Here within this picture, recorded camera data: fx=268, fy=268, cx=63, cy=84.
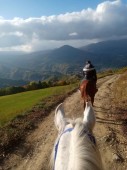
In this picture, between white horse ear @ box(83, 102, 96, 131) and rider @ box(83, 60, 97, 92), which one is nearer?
white horse ear @ box(83, 102, 96, 131)

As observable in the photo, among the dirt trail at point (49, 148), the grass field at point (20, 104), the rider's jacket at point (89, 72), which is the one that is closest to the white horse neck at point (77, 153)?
the dirt trail at point (49, 148)

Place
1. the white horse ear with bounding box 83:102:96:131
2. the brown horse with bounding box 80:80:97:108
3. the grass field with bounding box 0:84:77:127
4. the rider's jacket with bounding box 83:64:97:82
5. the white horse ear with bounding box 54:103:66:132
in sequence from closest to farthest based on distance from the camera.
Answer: the white horse ear with bounding box 83:102:96:131
the white horse ear with bounding box 54:103:66:132
the rider's jacket with bounding box 83:64:97:82
the brown horse with bounding box 80:80:97:108
the grass field with bounding box 0:84:77:127

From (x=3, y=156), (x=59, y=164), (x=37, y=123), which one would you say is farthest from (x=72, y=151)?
(x=37, y=123)

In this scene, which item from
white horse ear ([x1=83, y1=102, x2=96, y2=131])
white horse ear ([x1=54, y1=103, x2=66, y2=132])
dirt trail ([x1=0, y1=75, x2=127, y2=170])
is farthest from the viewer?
dirt trail ([x1=0, y1=75, x2=127, y2=170])

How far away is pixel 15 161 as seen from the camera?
970 cm

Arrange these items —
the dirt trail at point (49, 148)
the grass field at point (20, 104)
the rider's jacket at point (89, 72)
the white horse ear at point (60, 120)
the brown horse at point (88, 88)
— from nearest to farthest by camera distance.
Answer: the white horse ear at point (60, 120)
the dirt trail at point (49, 148)
the rider's jacket at point (89, 72)
the brown horse at point (88, 88)
the grass field at point (20, 104)

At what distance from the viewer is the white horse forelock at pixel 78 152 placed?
247cm

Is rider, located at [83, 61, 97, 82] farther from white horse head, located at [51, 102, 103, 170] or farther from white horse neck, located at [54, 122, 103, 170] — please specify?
white horse neck, located at [54, 122, 103, 170]

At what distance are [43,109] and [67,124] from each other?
50.3ft

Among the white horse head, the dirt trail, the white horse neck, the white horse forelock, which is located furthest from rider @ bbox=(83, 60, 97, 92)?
the white horse neck

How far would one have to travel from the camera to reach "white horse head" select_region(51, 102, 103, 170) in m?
2.50

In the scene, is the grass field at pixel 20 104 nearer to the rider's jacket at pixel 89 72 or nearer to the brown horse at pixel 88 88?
the brown horse at pixel 88 88

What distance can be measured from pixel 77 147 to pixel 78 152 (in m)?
0.11

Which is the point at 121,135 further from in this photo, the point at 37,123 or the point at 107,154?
the point at 37,123
